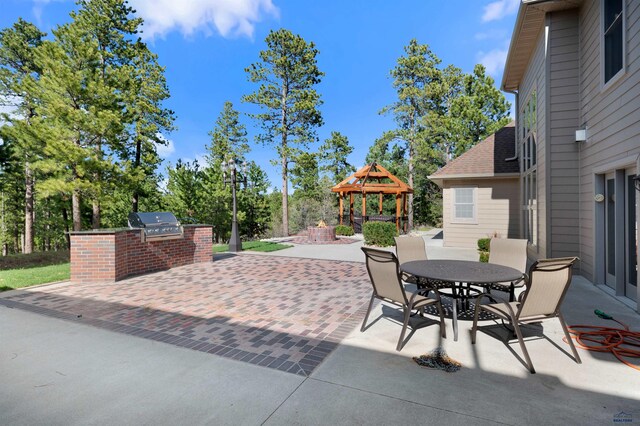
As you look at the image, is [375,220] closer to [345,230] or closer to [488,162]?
[345,230]

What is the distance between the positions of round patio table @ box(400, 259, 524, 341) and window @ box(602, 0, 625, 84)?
A: 3.79 meters

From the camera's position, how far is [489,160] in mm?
12336

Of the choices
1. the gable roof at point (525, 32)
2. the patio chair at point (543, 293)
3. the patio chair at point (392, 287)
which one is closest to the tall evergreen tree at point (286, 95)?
the gable roof at point (525, 32)

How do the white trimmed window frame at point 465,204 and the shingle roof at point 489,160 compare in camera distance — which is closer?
the shingle roof at point 489,160

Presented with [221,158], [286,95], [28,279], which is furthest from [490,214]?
[221,158]

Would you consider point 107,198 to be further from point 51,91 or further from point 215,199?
point 215,199

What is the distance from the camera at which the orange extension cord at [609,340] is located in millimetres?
3160

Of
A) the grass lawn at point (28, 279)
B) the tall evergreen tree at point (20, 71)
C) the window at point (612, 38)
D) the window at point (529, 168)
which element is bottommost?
the grass lawn at point (28, 279)

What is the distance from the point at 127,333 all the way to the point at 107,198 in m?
13.6

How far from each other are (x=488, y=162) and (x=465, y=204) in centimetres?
179

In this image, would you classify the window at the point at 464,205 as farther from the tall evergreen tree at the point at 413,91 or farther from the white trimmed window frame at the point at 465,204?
the tall evergreen tree at the point at 413,91

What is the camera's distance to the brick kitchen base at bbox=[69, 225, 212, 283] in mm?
6621

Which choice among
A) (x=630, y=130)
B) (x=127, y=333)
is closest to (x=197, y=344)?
(x=127, y=333)

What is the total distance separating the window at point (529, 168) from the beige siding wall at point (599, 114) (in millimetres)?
1783
